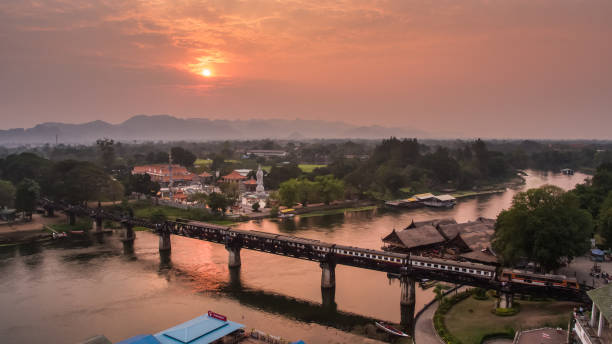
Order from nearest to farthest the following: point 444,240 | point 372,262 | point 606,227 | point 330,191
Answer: point 372,262 < point 606,227 < point 444,240 < point 330,191

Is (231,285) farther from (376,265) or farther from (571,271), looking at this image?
(571,271)

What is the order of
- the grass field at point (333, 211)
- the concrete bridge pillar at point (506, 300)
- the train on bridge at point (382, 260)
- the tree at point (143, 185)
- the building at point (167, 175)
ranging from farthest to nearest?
1. the building at point (167, 175)
2. the tree at point (143, 185)
3. the grass field at point (333, 211)
4. the concrete bridge pillar at point (506, 300)
5. the train on bridge at point (382, 260)

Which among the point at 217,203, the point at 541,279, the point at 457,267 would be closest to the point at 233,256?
the point at 457,267

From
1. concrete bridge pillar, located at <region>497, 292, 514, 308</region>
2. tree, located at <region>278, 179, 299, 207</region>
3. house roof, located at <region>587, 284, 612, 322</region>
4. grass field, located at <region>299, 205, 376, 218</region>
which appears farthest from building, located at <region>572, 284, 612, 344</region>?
tree, located at <region>278, 179, 299, 207</region>

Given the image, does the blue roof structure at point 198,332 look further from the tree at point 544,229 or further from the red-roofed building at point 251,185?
the red-roofed building at point 251,185

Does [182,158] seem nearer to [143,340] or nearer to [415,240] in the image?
[415,240]

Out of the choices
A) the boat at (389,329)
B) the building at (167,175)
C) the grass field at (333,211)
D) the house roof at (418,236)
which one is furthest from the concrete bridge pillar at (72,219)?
the boat at (389,329)
